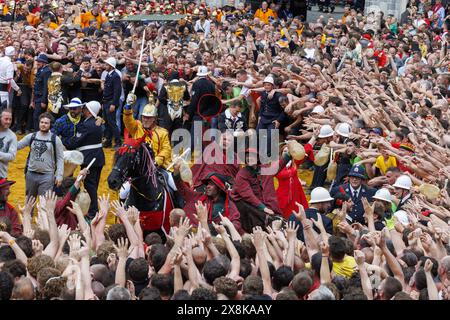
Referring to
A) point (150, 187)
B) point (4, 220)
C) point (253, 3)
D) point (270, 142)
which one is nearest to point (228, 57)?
point (270, 142)

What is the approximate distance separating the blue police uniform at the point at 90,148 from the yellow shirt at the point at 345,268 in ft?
18.8

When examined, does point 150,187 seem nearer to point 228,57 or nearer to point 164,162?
point 164,162

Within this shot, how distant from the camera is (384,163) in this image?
14.5 m

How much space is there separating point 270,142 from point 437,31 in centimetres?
1300

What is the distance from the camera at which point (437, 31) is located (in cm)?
2866

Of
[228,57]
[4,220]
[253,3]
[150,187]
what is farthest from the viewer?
[253,3]

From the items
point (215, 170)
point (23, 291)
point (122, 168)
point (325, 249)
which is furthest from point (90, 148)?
point (23, 291)

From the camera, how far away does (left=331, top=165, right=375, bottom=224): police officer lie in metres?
13.1

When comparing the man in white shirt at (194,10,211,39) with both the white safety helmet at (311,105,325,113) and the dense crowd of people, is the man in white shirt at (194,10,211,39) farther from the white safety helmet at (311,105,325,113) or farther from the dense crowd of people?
the white safety helmet at (311,105,325,113)

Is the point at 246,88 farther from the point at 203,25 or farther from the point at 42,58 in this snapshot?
the point at 203,25

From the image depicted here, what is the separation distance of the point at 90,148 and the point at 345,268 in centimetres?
594

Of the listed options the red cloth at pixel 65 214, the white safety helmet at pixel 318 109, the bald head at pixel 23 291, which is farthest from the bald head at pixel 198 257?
the white safety helmet at pixel 318 109

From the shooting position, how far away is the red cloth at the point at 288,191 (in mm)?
13891

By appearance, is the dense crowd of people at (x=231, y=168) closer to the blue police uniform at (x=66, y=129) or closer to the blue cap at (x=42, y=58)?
the blue police uniform at (x=66, y=129)
